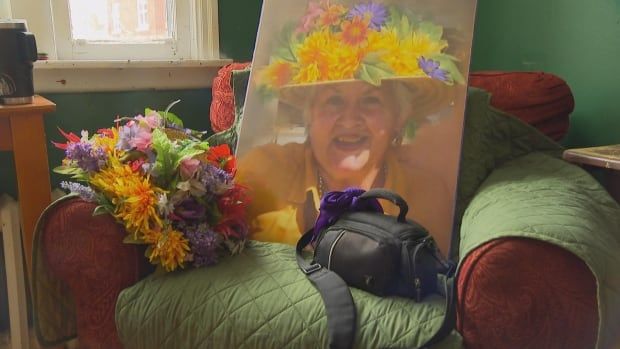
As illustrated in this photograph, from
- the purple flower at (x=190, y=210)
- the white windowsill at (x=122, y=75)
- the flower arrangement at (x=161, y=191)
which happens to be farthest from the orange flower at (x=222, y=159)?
the white windowsill at (x=122, y=75)

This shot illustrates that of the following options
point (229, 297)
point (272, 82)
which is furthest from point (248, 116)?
point (229, 297)

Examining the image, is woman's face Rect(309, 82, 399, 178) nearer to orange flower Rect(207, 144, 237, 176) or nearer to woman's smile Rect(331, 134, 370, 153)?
woman's smile Rect(331, 134, 370, 153)

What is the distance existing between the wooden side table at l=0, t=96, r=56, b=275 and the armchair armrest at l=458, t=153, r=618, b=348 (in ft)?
3.17

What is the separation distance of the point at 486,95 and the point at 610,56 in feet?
1.21

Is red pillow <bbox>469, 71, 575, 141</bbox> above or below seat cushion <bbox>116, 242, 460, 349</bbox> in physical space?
above

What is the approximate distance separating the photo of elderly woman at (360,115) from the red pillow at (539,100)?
0.16m

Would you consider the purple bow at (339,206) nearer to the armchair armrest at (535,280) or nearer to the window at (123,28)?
the armchair armrest at (535,280)

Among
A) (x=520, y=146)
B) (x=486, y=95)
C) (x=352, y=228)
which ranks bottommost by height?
(x=352, y=228)

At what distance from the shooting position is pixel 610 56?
1.42 m

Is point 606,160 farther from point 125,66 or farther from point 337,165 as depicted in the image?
point 125,66

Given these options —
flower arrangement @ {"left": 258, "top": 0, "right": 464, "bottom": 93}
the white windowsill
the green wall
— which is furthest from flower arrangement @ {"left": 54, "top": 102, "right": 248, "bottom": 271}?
the green wall

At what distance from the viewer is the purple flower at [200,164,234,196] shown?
3.67 ft

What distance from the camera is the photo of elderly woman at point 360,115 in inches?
50.9

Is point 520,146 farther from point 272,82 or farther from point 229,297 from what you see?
point 229,297
